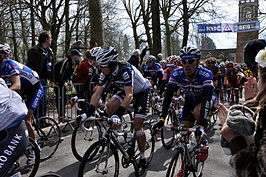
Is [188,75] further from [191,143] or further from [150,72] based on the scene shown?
[150,72]

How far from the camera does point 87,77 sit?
714cm

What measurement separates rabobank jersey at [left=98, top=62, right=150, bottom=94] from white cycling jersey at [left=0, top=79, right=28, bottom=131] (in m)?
2.04

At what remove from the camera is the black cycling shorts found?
1.94 m

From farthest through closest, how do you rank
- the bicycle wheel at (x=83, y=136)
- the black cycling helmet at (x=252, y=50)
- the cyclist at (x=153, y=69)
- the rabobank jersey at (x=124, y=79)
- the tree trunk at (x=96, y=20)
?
the tree trunk at (x=96, y=20) < the cyclist at (x=153, y=69) < the bicycle wheel at (x=83, y=136) < the rabobank jersey at (x=124, y=79) < the black cycling helmet at (x=252, y=50)

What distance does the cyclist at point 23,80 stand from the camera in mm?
3963

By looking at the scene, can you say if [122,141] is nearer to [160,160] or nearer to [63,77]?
[160,160]

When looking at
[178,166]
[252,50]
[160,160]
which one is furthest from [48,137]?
[252,50]

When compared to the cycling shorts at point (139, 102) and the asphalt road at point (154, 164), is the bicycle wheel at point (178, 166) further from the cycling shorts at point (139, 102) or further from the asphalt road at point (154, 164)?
the cycling shorts at point (139, 102)

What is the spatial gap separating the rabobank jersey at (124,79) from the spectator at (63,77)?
2630mm

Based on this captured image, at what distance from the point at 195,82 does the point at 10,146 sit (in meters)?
2.81

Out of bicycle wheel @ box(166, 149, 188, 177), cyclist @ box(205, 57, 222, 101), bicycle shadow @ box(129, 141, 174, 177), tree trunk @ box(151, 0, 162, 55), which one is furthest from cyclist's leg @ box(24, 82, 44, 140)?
tree trunk @ box(151, 0, 162, 55)

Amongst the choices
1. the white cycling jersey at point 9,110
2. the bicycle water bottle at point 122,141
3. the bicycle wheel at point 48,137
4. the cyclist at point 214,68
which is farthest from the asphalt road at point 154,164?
the cyclist at point 214,68

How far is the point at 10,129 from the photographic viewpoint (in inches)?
78.2

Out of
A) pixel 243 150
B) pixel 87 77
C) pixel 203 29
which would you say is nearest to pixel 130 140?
pixel 243 150
